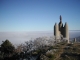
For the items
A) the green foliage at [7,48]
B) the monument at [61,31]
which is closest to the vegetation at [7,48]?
the green foliage at [7,48]

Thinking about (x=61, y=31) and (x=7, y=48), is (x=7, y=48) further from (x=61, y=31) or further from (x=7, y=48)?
(x=61, y=31)

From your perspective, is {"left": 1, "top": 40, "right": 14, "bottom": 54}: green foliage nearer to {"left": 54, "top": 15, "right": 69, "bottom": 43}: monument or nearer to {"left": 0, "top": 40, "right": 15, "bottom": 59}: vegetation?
{"left": 0, "top": 40, "right": 15, "bottom": 59}: vegetation

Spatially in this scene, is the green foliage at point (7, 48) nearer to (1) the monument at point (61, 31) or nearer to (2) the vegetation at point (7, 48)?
(2) the vegetation at point (7, 48)

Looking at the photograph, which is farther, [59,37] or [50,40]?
[59,37]

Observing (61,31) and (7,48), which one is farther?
(61,31)

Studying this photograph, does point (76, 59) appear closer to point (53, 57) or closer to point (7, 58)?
point (53, 57)

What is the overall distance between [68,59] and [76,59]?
4.30ft

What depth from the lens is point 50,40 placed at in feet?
138

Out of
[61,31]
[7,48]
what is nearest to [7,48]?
[7,48]

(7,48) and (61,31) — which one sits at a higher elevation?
(61,31)

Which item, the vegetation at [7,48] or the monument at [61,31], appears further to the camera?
the monument at [61,31]

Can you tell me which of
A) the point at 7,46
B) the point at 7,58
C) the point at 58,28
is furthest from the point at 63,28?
the point at 7,58

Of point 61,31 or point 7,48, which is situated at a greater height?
point 61,31

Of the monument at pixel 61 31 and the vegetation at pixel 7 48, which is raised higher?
the monument at pixel 61 31
